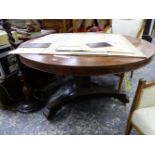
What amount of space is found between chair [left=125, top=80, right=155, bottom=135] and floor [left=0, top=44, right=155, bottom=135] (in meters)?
0.41

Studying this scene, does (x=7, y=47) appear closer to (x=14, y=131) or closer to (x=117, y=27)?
(x=14, y=131)

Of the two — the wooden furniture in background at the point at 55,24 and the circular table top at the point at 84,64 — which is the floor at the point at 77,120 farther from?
the wooden furniture in background at the point at 55,24

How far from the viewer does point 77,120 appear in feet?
4.80

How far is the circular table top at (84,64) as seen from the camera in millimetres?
864

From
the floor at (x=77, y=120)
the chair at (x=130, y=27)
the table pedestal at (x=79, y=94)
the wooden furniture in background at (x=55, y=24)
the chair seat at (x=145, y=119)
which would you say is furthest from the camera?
the wooden furniture in background at (x=55, y=24)

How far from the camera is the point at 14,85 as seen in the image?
5.34 ft

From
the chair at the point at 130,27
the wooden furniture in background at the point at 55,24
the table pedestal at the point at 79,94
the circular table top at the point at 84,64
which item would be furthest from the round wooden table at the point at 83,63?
the wooden furniture in background at the point at 55,24

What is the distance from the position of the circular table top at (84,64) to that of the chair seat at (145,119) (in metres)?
0.27

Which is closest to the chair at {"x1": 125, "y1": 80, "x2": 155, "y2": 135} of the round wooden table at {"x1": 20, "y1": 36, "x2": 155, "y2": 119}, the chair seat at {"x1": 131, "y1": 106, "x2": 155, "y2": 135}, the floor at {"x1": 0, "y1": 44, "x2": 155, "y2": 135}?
the chair seat at {"x1": 131, "y1": 106, "x2": 155, "y2": 135}

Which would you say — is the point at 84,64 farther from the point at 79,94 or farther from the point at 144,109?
the point at 79,94

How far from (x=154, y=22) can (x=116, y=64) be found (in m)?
3.98

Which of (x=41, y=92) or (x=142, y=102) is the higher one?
(x=142, y=102)
